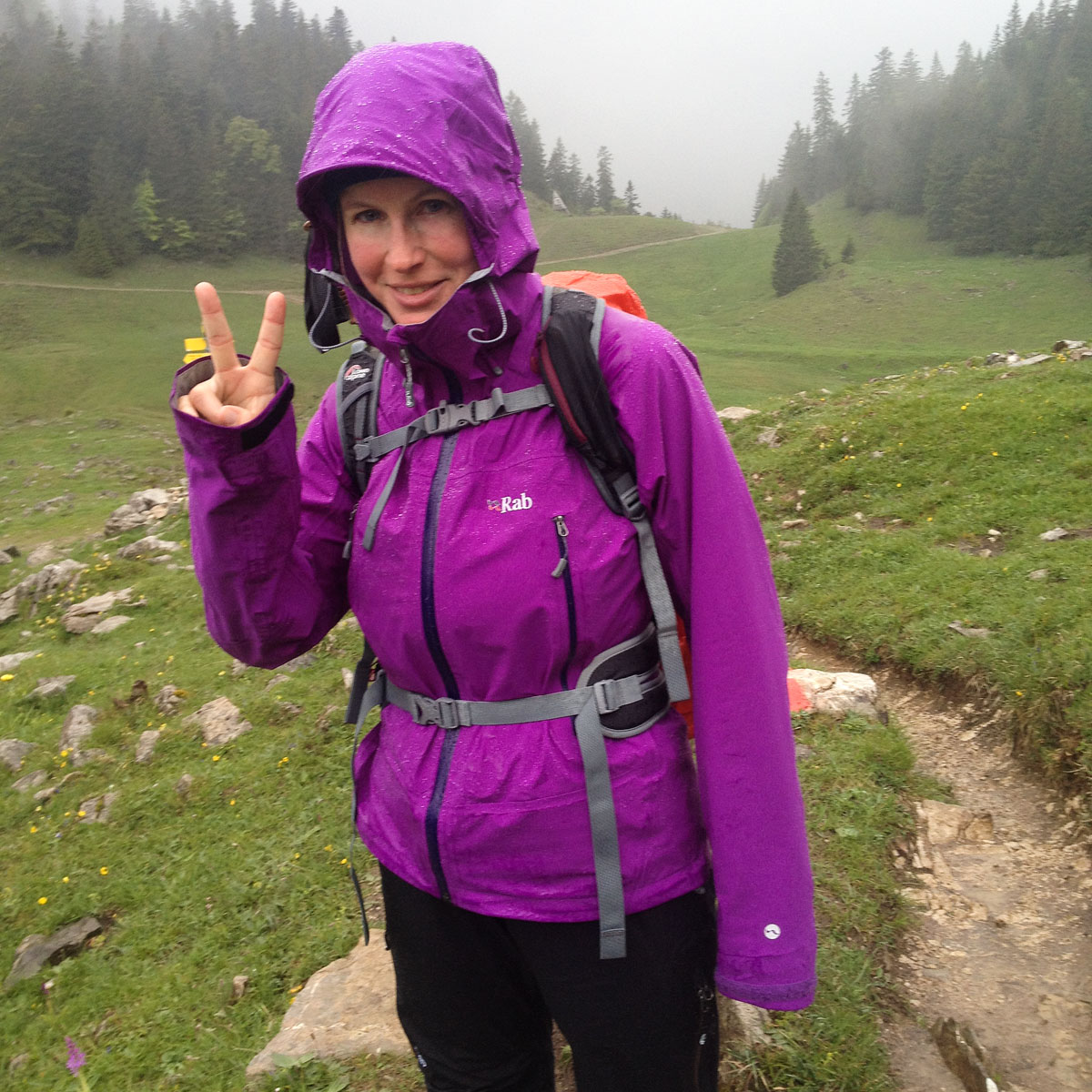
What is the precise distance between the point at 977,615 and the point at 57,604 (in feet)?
38.0

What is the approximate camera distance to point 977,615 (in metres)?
5.89

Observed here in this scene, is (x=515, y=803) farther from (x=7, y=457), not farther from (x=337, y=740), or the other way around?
(x=7, y=457)

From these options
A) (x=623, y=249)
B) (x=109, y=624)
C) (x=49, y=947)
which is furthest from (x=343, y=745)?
(x=623, y=249)

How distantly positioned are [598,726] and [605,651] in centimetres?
16

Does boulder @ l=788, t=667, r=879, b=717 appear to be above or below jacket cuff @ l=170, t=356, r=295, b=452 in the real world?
A: below

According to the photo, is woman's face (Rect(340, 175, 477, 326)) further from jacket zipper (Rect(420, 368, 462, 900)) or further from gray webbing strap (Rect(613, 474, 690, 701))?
gray webbing strap (Rect(613, 474, 690, 701))

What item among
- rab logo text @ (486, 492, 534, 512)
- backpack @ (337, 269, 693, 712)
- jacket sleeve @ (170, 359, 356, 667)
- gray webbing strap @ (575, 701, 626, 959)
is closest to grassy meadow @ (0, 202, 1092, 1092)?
gray webbing strap @ (575, 701, 626, 959)

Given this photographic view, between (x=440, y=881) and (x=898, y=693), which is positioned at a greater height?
(x=440, y=881)

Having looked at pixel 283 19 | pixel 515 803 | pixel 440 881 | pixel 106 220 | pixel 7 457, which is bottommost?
pixel 7 457

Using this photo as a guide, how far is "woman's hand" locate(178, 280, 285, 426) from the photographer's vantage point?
1.75 metres

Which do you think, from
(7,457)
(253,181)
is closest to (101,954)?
(7,457)

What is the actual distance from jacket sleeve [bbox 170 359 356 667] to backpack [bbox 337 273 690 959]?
228mm

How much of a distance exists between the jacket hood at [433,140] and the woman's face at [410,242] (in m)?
0.04

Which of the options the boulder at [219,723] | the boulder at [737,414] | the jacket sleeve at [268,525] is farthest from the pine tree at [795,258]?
the jacket sleeve at [268,525]
